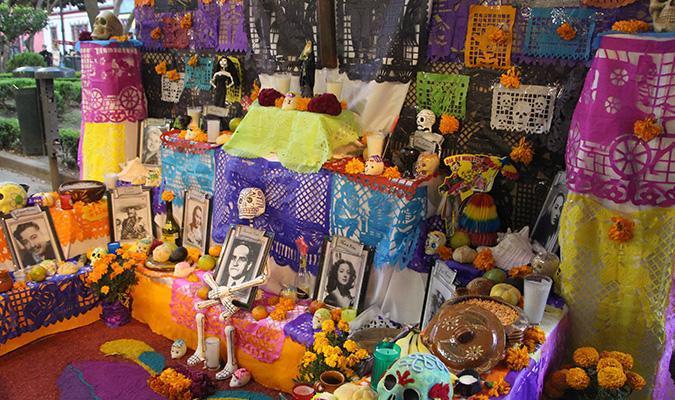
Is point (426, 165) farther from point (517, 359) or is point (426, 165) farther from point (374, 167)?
point (517, 359)

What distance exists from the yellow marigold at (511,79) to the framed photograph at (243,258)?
1.68 m

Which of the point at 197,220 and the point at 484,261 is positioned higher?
the point at 484,261

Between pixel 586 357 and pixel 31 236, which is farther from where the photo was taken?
pixel 31 236

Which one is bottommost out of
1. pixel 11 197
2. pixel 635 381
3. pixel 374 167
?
pixel 635 381

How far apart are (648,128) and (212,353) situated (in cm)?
264

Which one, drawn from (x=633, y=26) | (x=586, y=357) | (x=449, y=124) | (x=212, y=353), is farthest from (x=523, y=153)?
(x=212, y=353)

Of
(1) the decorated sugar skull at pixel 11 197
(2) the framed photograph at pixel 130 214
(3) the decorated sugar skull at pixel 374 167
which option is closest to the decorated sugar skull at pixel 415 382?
(3) the decorated sugar skull at pixel 374 167

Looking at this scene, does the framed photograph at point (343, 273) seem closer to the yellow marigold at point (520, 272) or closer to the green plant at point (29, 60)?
the yellow marigold at point (520, 272)

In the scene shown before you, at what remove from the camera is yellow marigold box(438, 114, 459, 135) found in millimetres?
3445

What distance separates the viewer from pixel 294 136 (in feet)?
11.8

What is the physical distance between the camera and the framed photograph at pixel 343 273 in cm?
337

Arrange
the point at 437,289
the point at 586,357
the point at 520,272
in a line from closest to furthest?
the point at 586,357 < the point at 520,272 < the point at 437,289

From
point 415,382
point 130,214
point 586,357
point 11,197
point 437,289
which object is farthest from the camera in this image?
point 130,214

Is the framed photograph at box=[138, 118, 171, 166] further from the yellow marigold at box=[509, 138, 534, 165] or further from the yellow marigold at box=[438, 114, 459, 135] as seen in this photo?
the yellow marigold at box=[509, 138, 534, 165]
